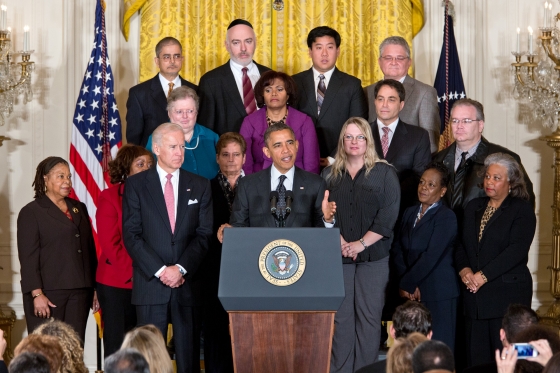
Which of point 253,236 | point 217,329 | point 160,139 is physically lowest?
point 217,329

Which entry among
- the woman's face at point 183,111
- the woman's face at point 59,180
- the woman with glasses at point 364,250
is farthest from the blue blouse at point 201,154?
the woman with glasses at point 364,250

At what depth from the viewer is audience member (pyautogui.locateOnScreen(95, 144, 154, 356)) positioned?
5.67 meters

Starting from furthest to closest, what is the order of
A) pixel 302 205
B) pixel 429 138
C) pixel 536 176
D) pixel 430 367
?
pixel 536 176, pixel 429 138, pixel 302 205, pixel 430 367

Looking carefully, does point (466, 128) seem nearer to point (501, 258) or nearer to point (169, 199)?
point (501, 258)

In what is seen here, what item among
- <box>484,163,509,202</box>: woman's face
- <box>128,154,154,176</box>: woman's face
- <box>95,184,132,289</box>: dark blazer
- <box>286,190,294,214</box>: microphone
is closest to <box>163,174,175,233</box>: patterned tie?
<box>128,154,154,176</box>: woman's face

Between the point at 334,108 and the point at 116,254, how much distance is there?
1.83 metres

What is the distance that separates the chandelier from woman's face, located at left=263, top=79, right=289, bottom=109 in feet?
6.89

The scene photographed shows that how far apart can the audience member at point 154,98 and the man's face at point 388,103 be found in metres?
1.46

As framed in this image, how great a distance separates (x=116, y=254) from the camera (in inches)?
223

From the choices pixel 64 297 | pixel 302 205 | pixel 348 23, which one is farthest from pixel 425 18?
pixel 64 297

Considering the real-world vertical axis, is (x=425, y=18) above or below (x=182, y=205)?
above

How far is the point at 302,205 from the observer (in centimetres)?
507

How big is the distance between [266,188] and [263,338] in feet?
3.40

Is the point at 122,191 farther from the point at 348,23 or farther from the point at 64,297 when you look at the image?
the point at 348,23
